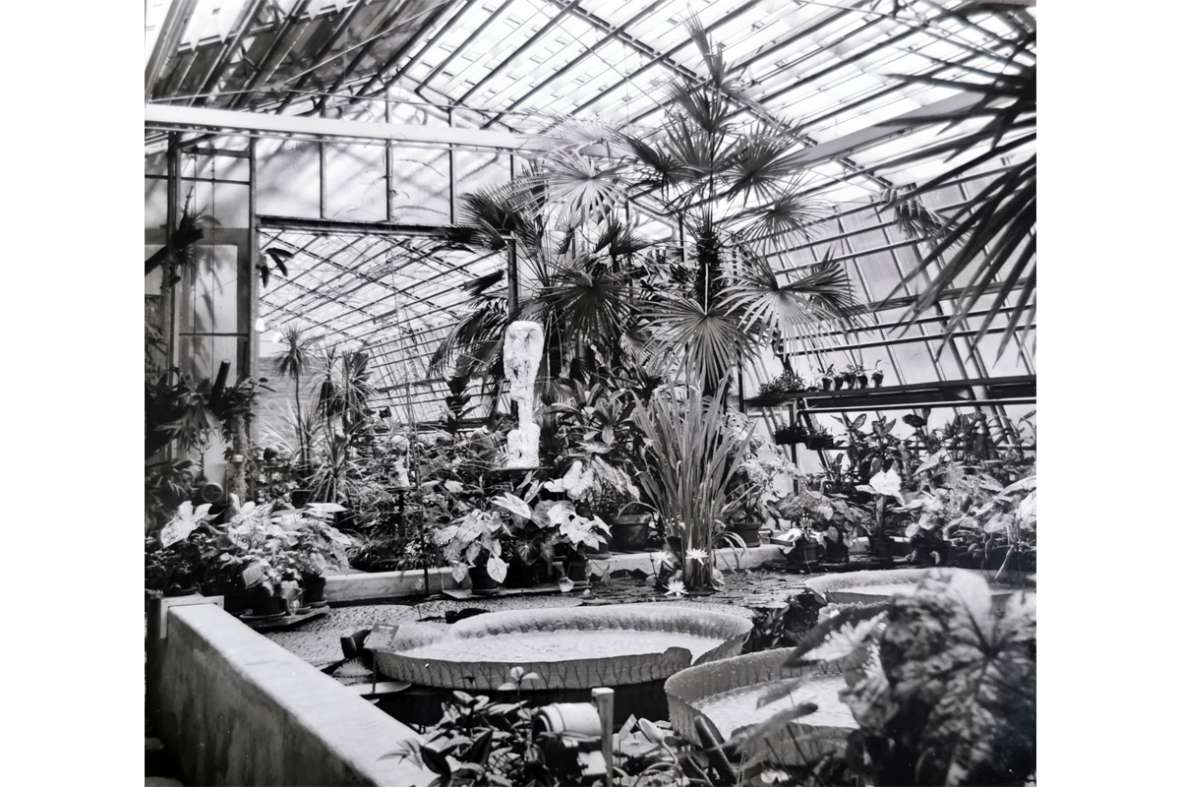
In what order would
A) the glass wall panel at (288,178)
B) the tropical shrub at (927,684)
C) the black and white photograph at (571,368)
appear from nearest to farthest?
the tropical shrub at (927,684) < the black and white photograph at (571,368) < the glass wall panel at (288,178)

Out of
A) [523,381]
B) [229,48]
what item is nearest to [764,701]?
[523,381]

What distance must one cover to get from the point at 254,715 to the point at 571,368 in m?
1.50

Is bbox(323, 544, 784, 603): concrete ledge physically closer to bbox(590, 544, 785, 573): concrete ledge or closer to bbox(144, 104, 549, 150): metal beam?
→ bbox(590, 544, 785, 573): concrete ledge

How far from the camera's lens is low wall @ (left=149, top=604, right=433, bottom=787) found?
223cm

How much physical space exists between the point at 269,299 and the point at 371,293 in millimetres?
346

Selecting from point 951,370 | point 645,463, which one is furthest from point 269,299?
point 951,370

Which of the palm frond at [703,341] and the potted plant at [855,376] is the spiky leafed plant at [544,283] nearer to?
the palm frond at [703,341]

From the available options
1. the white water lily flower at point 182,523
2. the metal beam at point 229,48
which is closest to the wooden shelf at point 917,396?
the white water lily flower at point 182,523

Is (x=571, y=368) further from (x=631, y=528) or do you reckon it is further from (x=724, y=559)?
(x=724, y=559)

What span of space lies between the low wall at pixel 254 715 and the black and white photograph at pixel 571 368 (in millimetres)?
23

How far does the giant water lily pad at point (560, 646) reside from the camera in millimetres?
2703

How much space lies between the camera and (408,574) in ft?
10.7

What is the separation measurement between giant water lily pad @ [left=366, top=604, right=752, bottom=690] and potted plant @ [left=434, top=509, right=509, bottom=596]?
0.15m

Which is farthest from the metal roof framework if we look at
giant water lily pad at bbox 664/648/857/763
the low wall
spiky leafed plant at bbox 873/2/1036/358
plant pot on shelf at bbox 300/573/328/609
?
giant water lily pad at bbox 664/648/857/763
